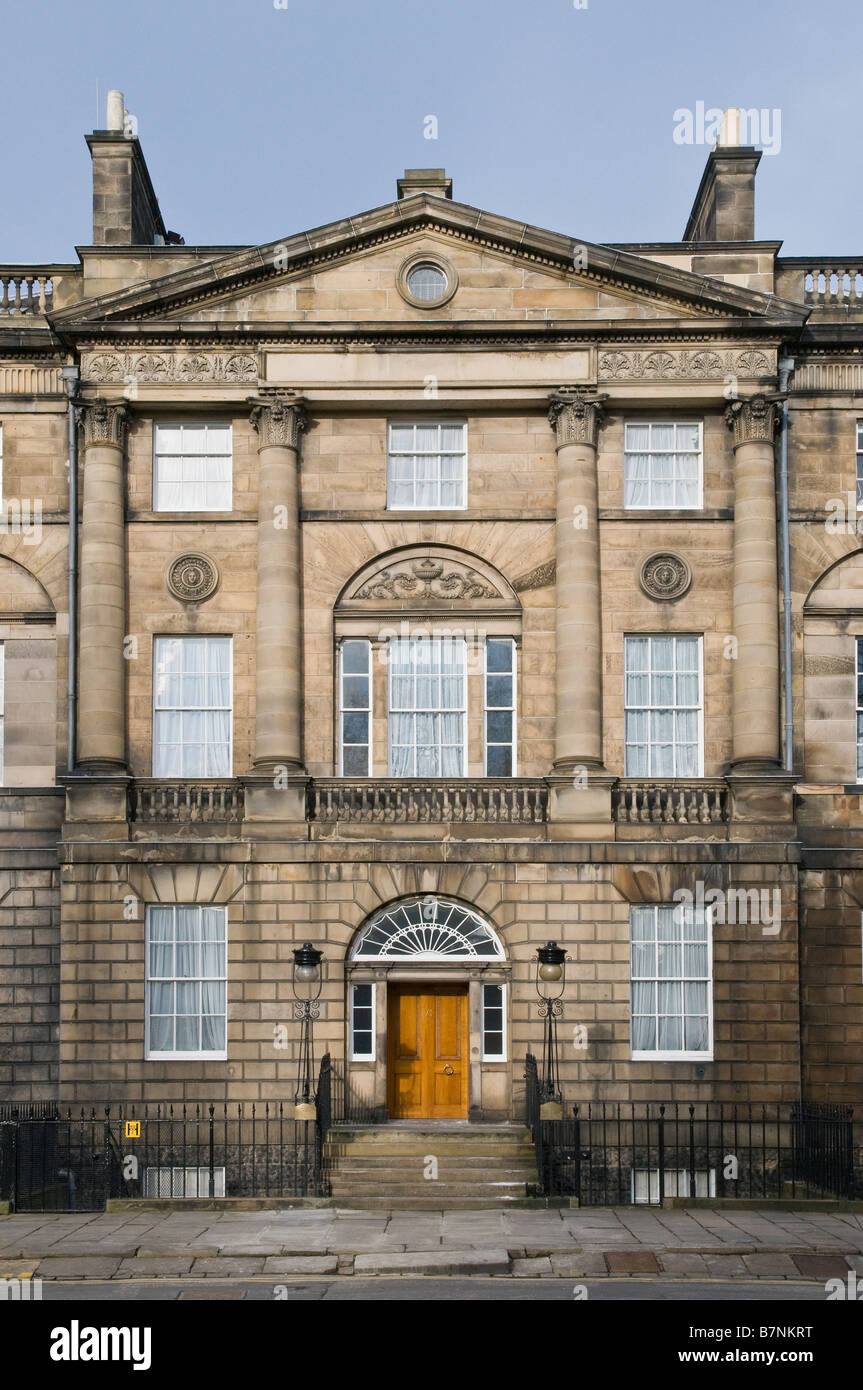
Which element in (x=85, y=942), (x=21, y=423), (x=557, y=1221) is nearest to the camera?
(x=557, y=1221)

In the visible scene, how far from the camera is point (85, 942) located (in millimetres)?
26344

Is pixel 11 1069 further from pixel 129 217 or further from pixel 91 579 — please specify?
pixel 129 217

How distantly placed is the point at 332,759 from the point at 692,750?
598cm

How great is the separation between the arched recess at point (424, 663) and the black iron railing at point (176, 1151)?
518 centimetres

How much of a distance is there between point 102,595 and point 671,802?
9.95 metres

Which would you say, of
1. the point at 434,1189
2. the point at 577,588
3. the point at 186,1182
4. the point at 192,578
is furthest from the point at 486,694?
the point at 186,1182

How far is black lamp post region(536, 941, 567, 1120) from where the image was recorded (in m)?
24.9

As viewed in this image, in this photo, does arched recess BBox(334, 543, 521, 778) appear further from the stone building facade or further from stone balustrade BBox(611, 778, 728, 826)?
stone balustrade BBox(611, 778, 728, 826)

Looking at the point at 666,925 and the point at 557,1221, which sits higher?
the point at 666,925

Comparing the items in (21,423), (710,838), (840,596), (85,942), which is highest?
(21,423)

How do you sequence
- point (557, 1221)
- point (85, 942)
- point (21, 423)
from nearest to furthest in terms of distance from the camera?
1. point (557, 1221)
2. point (85, 942)
3. point (21, 423)

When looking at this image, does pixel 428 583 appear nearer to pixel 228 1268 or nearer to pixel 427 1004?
pixel 427 1004

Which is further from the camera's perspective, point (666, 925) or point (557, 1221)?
point (666, 925)

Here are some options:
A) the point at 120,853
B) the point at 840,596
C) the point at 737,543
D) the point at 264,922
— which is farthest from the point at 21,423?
the point at 840,596
